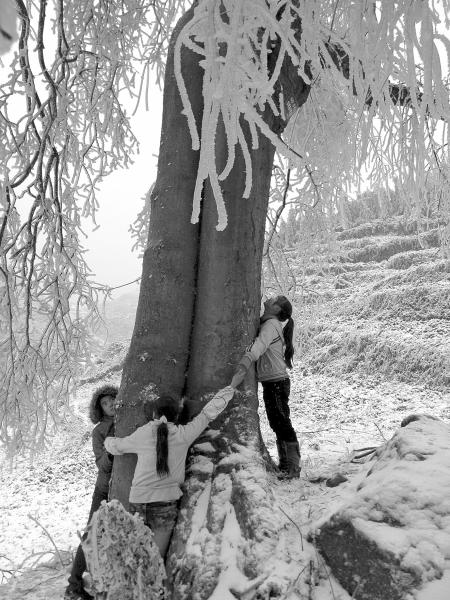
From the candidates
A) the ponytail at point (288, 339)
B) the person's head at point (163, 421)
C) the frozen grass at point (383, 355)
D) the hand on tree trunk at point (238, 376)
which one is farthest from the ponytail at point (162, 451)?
the frozen grass at point (383, 355)

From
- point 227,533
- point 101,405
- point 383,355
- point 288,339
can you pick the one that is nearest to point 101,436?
point 101,405

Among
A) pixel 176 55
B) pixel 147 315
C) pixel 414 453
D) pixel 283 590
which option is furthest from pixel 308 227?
pixel 176 55

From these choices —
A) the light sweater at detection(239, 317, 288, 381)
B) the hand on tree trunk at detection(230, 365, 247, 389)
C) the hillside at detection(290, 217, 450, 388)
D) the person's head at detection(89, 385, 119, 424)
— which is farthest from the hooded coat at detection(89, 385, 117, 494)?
the hillside at detection(290, 217, 450, 388)

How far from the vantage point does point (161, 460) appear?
7.58ft

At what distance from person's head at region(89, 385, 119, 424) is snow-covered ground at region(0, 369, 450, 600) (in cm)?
102

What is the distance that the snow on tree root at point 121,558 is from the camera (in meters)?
1.86

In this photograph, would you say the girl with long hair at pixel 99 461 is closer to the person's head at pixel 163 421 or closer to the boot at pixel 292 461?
the person's head at pixel 163 421

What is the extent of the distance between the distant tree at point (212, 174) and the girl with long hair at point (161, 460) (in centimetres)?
9

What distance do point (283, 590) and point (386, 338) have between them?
33.2 ft

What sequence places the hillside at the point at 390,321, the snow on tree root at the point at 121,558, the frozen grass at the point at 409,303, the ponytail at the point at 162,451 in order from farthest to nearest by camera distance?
the frozen grass at the point at 409,303 < the hillside at the point at 390,321 < the ponytail at the point at 162,451 < the snow on tree root at the point at 121,558

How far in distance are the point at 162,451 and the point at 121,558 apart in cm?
54

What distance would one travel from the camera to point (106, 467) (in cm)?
286

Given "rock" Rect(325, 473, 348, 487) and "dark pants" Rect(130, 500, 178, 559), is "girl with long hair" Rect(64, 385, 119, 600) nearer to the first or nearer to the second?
"dark pants" Rect(130, 500, 178, 559)

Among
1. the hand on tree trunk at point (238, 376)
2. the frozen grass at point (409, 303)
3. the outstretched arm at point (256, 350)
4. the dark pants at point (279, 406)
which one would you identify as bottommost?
the frozen grass at point (409, 303)
